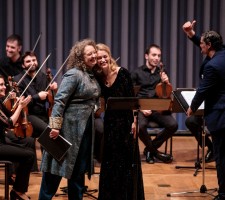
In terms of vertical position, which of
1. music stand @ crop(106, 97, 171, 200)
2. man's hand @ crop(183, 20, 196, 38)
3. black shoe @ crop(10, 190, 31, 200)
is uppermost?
man's hand @ crop(183, 20, 196, 38)

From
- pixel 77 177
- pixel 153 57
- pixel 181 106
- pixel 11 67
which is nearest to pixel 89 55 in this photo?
pixel 77 177

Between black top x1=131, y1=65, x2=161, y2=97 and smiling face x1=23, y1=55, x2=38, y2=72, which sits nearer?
smiling face x1=23, y1=55, x2=38, y2=72

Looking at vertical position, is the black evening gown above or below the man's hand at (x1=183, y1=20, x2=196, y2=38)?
below

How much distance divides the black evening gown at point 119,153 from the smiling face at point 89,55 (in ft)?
0.87

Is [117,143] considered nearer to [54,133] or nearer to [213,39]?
[54,133]

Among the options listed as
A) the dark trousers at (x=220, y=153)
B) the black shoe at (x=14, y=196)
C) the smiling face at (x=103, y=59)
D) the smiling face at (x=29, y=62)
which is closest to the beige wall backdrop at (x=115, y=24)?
the smiling face at (x=29, y=62)

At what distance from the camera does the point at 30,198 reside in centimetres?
452

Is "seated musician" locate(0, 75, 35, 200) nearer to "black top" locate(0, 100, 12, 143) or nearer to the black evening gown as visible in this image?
"black top" locate(0, 100, 12, 143)

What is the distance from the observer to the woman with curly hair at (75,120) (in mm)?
3721

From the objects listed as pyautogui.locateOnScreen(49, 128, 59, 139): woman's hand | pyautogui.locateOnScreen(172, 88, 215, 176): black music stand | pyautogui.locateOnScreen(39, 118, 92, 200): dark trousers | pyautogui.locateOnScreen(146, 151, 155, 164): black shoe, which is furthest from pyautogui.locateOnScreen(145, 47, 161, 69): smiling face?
pyautogui.locateOnScreen(49, 128, 59, 139): woman's hand

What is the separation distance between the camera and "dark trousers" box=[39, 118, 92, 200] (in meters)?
3.82

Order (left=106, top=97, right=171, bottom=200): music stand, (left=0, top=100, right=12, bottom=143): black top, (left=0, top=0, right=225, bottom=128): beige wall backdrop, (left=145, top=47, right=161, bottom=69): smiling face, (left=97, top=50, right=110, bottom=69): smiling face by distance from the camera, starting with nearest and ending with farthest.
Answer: (left=106, top=97, right=171, bottom=200): music stand
(left=97, top=50, right=110, bottom=69): smiling face
(left=0, top=100, right=12, bottom=143): black top
(left=145, top=47, right=161, bottom=69): smiling face
(left=0, top=0, right=225, bottom=128): beige wall backdrop

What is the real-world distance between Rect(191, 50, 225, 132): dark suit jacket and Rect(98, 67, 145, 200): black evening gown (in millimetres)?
550

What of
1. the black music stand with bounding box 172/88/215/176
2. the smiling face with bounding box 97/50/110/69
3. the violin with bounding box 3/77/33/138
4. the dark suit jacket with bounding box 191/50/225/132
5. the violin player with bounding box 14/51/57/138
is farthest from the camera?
the violin player with bounding box 14/51/57/138
